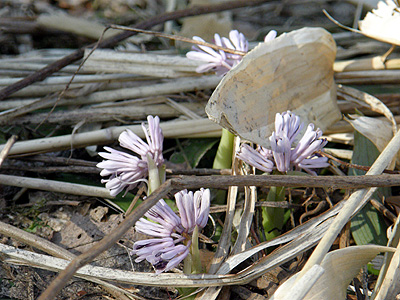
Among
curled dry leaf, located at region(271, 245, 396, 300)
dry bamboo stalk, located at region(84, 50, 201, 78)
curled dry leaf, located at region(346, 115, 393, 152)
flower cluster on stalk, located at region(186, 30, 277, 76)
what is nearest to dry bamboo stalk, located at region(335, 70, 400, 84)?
curled dry leaf, located at region(346, 115, 393, 152)

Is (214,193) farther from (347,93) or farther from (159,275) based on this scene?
(347,93)

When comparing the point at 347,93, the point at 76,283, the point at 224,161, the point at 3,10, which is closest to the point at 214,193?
the point at 224,161

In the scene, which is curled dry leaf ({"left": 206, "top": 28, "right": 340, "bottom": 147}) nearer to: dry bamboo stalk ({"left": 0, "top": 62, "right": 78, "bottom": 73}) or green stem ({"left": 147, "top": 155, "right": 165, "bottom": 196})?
green stem ({"left": 147, "top": 155, "right": 165, "bottom": 196})

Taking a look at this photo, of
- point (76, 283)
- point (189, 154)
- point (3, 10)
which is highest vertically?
point (3, 10)

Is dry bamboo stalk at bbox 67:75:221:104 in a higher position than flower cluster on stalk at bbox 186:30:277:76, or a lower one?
lower

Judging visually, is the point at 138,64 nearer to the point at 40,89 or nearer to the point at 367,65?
the point at 40,89

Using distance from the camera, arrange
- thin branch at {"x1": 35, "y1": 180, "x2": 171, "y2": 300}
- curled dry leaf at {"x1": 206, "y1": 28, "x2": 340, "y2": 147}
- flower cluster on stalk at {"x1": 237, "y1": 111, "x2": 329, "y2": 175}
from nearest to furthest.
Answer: thin branch at {"x1": 35, "y1": 180, "x2": 171, "y2": 300}, flower cluster on stalk at {"x1": 237, "y1": 111, "x2": 329, "y2": 175}, curled dry leaf at {"x1": 206, "y1": 28, "x2": 340, "y2": 147}

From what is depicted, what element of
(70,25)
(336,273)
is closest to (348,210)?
(336,273)

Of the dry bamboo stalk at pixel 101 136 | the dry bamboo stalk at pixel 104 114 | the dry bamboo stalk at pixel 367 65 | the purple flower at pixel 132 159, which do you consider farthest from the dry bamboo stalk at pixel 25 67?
the dry bamboo stalk at pixel 367 65
